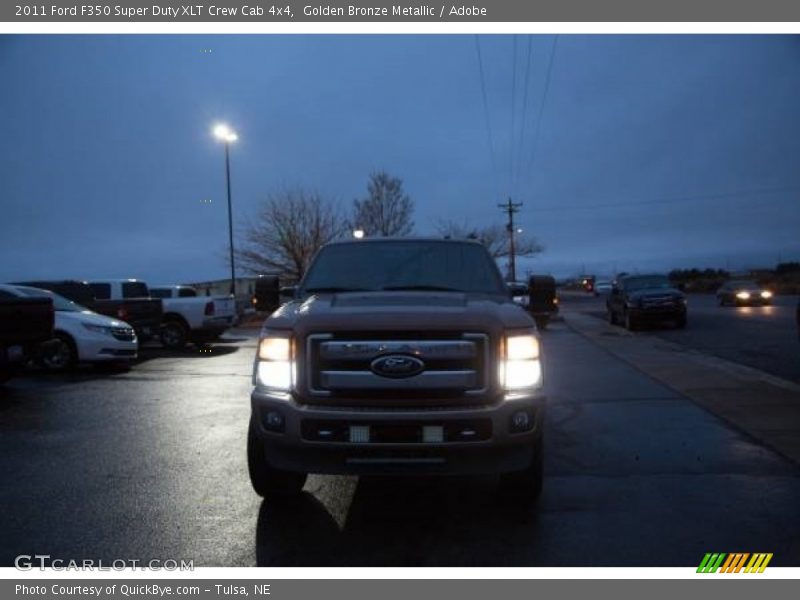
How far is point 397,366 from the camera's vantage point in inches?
161

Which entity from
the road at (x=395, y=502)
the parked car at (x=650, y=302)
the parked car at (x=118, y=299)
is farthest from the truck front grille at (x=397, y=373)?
the parked car at (x=650, y=302)

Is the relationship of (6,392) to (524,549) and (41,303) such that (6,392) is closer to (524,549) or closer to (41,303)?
(41,303)

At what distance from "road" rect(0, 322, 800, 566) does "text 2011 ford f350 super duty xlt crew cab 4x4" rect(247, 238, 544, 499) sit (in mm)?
459

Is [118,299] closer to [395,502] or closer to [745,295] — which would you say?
[395,502]

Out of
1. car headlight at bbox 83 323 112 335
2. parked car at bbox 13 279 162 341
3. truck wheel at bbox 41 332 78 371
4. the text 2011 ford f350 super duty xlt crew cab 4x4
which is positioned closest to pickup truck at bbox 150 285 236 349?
parked car at bbox 13 279 162 341

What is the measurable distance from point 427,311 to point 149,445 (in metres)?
3.81

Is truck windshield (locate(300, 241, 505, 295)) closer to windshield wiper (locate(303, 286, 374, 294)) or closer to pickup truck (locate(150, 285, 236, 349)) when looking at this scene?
windshield wiper (locate(303, 286, 374, 294))

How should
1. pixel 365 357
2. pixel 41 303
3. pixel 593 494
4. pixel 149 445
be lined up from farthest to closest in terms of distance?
1. pixel 41 303
2. pixel 149 445
3. pixel 593 494
4. pixel 365 357

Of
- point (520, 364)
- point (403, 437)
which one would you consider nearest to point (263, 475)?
point (403, 437)

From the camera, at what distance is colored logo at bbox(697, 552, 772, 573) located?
364cm

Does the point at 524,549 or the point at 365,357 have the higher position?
the point at 365,357

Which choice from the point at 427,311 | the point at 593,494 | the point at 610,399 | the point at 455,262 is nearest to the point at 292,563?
the point at 427,311

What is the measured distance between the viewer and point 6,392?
9938 mm

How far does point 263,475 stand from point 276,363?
0.91m
